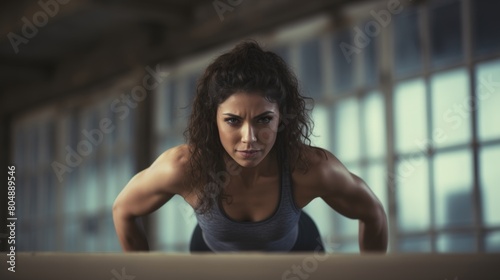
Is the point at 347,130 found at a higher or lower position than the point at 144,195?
higher

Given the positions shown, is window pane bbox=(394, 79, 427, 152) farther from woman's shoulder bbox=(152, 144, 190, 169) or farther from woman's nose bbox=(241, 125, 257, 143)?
woman's nose bbox=(241, 125, 257, 143)

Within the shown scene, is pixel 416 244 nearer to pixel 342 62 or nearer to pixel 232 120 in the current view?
pixel 342 62

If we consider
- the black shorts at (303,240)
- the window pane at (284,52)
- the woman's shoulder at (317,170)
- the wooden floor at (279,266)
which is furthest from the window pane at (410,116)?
the wooden floor at (279,266)

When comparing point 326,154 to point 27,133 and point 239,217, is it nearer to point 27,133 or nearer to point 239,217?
point 239,217

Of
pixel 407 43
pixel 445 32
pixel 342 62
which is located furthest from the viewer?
pixel 342 62

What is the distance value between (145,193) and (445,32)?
6.66 feet

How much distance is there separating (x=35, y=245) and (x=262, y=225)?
587 cm

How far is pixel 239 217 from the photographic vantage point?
160cm

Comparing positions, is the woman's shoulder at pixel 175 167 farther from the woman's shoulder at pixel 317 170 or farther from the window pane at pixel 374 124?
the window pane at pixel 374 124

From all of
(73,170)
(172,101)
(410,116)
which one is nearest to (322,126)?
(410,116)

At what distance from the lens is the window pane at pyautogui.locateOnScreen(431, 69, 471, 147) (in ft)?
9.78

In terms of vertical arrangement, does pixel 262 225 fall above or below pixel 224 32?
below

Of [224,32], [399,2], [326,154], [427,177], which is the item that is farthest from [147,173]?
[224,32]

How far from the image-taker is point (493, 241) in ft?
9.57
